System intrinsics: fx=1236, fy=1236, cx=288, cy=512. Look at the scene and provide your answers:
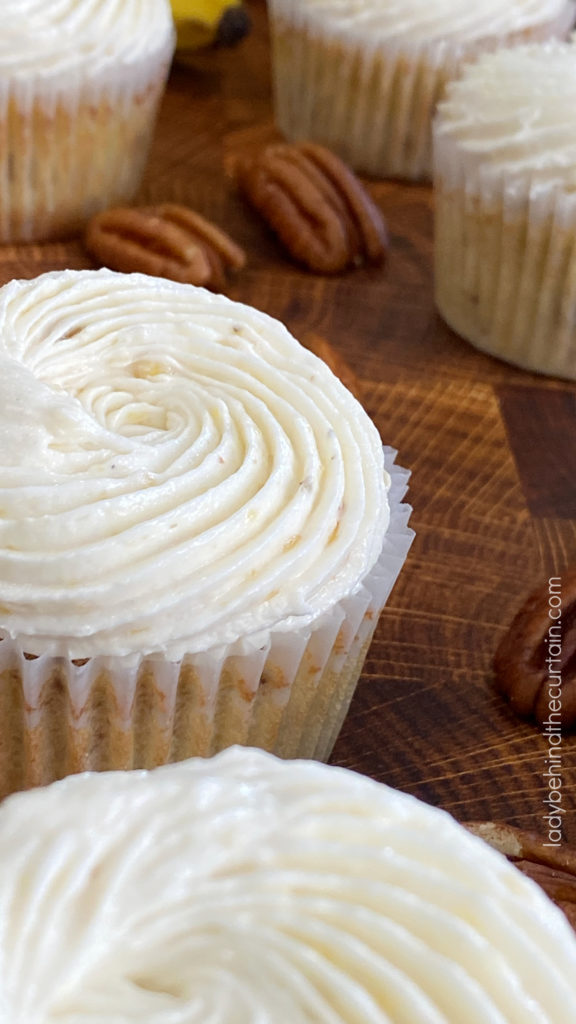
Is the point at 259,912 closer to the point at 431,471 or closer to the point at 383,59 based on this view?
the point at 431,471

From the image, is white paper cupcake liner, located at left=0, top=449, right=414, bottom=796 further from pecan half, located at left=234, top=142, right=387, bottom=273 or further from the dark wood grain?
pecan half, located at left=234, top=142, right=387, bottom=273

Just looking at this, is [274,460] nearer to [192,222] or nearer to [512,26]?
[192,222]

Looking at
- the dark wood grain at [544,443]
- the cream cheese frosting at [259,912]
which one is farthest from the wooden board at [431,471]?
the cream cheese frosting at [259,912]

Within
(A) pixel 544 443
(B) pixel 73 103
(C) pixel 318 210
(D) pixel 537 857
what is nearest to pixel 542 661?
(D) pixel 537 857

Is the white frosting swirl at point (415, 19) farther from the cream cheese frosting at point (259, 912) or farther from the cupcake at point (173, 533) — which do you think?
the cream cheese frosting at point (259, 912)

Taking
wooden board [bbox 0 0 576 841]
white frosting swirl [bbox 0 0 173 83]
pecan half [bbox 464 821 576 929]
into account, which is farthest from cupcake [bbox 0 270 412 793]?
white frosting swirl [bbox 0 0 173 83]

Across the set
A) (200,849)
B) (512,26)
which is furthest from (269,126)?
(200,849)
